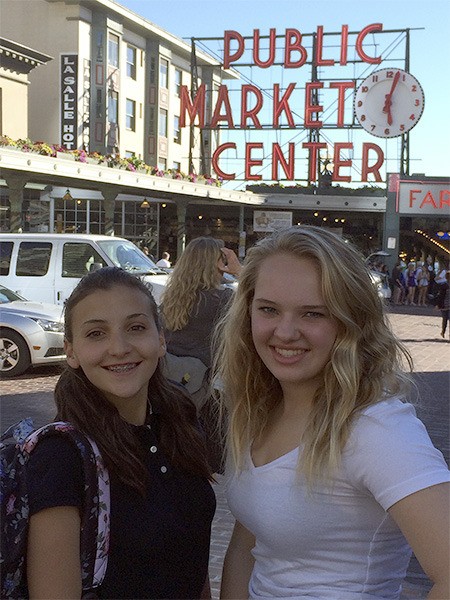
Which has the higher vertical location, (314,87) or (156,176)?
(314,87)

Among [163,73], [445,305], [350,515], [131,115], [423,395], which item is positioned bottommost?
[423,395]

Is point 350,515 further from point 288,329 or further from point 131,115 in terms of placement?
point 131,115

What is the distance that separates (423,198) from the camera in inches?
1353

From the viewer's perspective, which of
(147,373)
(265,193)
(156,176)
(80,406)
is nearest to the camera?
(80,406)

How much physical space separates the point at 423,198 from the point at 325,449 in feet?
112

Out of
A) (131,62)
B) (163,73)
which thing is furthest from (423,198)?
(163,73)

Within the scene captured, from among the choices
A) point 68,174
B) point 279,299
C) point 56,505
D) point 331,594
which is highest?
point 68,174

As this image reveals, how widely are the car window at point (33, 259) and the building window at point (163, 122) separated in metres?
33.7

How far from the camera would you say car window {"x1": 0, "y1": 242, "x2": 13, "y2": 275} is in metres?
14.2

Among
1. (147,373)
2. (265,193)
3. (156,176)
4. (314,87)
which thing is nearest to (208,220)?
(265,193)

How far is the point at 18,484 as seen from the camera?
165 cm

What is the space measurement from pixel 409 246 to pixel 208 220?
10055 mm

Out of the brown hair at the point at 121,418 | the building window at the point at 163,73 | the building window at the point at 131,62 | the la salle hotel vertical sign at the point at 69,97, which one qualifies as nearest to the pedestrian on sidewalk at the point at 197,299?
the brown hair at the point at 121,418

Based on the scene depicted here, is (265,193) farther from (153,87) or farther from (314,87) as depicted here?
(153,87)
